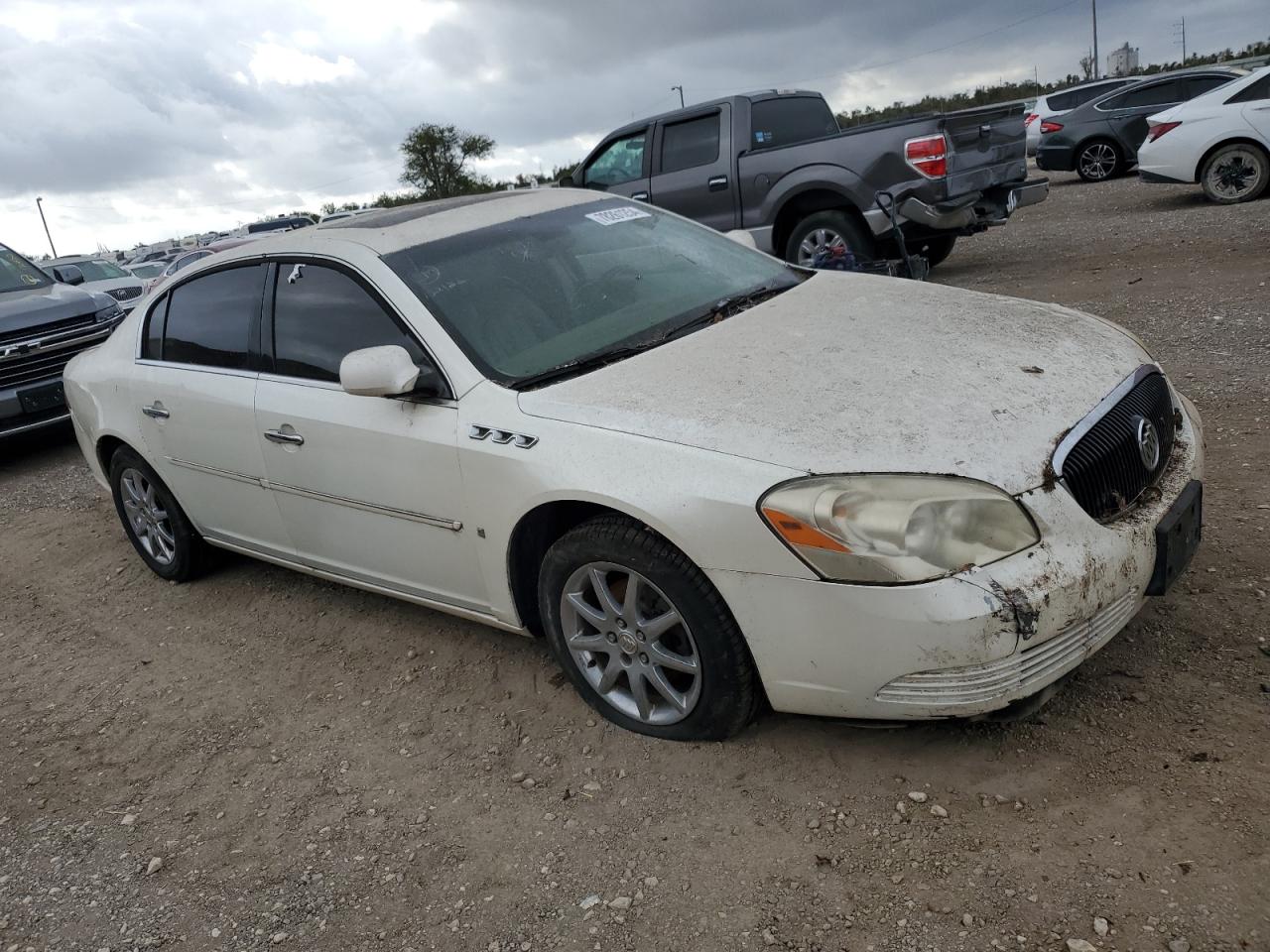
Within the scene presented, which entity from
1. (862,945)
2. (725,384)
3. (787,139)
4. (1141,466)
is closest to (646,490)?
(725,384)

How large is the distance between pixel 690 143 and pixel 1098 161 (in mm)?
9955

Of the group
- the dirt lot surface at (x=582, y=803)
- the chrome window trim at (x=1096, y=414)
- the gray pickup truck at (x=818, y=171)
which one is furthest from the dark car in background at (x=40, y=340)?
the chrome window trim at (x=1096, y=414)

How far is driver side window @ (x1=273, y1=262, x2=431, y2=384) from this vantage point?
351 centimetres

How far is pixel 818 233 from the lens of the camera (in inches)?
360

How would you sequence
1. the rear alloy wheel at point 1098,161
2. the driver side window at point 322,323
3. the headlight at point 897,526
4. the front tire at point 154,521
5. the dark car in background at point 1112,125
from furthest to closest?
the rear alloy wheel at point 1098,161
the dark car in background at point 1112,125
the front tire at point 154,521
the driver side window at point 322,323
the headlight at point 897,526

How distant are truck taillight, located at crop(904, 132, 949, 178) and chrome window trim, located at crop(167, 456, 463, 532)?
252 inches

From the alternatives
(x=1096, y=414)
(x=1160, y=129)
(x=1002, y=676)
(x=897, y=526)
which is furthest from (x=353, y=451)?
(x=1160, y=129)

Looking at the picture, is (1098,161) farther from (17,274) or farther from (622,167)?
(17,274)

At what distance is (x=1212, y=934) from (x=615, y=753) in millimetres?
1604

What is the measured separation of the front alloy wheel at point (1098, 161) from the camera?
54.2 ft

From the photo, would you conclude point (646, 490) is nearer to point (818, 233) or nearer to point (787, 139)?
point (818, 233)

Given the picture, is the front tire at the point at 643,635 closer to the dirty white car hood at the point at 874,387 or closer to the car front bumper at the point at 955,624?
the car front bumper at the point at 955,624

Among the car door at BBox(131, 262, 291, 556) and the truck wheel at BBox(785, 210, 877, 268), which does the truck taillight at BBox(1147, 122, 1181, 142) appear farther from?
the car door at BBox(131, 262, 291, 556)

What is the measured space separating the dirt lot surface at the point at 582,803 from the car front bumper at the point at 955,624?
0.31 m
